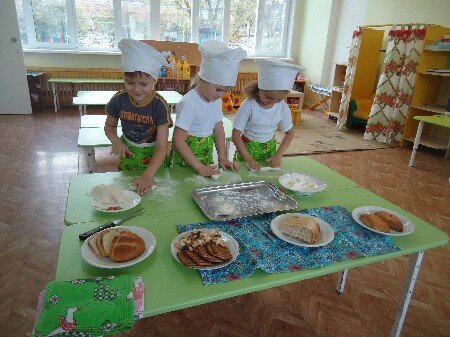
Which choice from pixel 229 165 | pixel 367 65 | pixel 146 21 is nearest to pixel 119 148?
pixel 229 165

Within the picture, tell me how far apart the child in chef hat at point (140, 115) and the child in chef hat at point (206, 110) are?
86 millimetres

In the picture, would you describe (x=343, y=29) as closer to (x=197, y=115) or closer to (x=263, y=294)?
(x=197, y=115)

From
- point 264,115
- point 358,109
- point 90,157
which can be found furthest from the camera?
point 358,109

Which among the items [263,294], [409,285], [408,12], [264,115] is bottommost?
[263,294]

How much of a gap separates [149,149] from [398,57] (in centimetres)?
427

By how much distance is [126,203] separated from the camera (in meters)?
1.16

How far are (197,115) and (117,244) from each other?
0.92 meters

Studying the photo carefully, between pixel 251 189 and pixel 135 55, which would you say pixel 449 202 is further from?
pixel 135 55

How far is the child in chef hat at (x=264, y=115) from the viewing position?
1646mm

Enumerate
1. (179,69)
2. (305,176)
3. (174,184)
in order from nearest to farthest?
(174,184), (305,176), (179,69)

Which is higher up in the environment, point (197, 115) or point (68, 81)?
point (197, 115)

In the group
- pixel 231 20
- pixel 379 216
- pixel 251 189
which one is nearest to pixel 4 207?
pixel 251 189

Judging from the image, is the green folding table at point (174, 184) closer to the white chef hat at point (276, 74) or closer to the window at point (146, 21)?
the white chef hat at point (276, 74)

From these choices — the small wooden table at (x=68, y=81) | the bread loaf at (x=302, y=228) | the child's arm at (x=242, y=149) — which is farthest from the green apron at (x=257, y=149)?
the small wooden table at (x=68, y=81)
